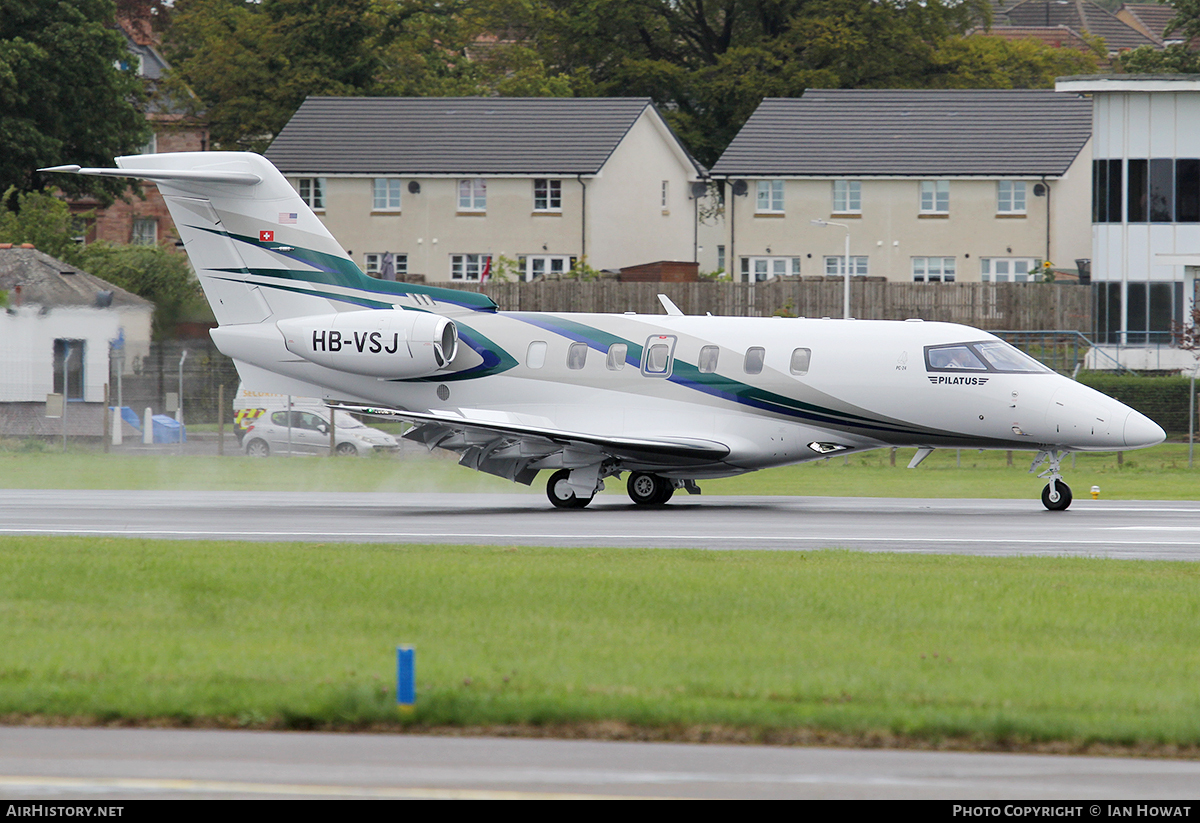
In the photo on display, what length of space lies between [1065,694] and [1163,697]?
58cm

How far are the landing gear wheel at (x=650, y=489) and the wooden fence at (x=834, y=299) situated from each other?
2768 centimetres

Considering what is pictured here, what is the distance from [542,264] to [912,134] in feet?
54.1

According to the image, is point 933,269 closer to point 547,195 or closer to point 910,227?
point 910,227

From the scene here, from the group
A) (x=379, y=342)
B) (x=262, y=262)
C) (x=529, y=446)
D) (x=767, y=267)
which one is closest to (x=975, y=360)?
(x=529, y=446)

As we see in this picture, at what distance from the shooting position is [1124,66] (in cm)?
6675

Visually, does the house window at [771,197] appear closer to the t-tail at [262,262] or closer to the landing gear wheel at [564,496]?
the t-tail at [262,262]

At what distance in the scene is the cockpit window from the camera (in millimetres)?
23453

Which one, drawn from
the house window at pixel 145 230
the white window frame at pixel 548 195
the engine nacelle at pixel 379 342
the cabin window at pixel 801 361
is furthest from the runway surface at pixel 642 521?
the house window at pixel 145 230

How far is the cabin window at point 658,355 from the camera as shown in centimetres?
2455

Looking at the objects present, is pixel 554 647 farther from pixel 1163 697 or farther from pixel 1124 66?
pixel 1124 66

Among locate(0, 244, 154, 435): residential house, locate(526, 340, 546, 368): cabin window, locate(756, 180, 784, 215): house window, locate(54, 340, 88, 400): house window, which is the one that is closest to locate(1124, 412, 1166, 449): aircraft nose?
locate(526, 340, 546, 368): cabin window

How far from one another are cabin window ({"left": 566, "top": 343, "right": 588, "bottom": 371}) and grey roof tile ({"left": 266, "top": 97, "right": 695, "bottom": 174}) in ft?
135

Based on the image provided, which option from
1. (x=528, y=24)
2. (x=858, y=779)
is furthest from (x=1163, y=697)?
(x=528, y=24)

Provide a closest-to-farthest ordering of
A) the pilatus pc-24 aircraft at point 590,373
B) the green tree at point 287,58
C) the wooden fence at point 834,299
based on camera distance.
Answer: the pilatus pc-24 aircraft at point 590,373 < the wooden fence at point 834,299 < the green tree at point 287,58
